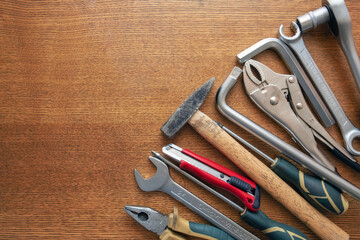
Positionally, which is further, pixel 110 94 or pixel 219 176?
pixel 110 94

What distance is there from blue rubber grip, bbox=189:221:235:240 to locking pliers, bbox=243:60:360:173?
0.43 meters

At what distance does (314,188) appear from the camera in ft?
3.62

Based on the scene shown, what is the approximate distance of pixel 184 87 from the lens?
3.98 feet

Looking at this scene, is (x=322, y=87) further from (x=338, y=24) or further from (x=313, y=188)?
(x=313, y=188)

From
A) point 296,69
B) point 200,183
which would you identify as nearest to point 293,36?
point 296,69

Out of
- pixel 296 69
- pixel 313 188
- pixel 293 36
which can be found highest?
pixel 293 36

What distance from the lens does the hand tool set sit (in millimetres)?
1110

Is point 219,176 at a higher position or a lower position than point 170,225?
higher

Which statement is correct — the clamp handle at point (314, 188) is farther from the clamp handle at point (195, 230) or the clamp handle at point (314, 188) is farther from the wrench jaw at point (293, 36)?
the wrench jaw at point (293, 36)

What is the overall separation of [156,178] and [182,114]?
259 mm

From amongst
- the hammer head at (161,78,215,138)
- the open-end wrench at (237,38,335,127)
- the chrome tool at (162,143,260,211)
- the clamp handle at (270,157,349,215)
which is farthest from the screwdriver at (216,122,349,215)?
the hammer head at (161,78,215,138)

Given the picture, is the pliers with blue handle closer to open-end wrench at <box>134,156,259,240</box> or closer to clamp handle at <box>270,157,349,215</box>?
open-end wrench at <box>134,156,259,240</box>

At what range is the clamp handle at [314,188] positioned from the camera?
3.60ft

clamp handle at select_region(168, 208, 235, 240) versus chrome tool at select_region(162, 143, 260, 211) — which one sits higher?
chrome tool at select_region(162, 143, 260, 211)
